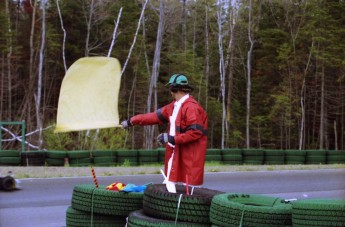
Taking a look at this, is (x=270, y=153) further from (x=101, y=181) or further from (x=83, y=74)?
(x=83, y=74)

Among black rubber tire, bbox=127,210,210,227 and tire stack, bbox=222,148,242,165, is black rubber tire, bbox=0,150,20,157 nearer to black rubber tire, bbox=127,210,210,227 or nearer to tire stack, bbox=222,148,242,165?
tire stack, bbox=222,148,242,165

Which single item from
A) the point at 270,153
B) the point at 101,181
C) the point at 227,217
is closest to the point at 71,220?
the point at 227,217

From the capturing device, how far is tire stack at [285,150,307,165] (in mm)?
23000

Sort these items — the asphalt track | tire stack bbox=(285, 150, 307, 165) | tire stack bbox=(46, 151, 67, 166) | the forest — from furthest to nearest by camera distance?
the forest, tire stack bbox=(285, 150, 307, 165), tire stack bbox=(46, 151, 67, 166), the asphalt track

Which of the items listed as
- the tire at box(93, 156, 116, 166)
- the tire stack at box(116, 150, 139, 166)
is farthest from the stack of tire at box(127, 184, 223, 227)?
the tire stack at box(116, 150, 139, 166)

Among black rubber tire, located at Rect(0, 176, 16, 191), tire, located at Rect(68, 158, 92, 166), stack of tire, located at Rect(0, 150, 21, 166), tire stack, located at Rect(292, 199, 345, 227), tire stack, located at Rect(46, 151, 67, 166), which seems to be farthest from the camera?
tire, located at Rect(68, 158, 92, 166)

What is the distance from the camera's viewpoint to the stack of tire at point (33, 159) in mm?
17578

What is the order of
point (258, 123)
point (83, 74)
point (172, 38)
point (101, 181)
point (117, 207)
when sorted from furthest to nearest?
1. point (258, 123)
2. point (172, 38)
3. point (101, 181)
4. point (117, 207)
5. point (83, 74)

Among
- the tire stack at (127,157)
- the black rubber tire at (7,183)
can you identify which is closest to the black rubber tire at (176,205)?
the black rubber tire at (7,183)

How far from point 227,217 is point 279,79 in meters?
40.8

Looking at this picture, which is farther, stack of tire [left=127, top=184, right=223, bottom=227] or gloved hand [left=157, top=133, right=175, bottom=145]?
gloved hand [left=157, top=133, right=175, bottom=145]

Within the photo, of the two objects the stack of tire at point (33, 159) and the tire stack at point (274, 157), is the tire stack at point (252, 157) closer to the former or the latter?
the tire stack at point (274, 157)

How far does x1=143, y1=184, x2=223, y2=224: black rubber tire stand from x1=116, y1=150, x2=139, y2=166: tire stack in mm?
13884

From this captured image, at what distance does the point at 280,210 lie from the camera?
15.7 feet
